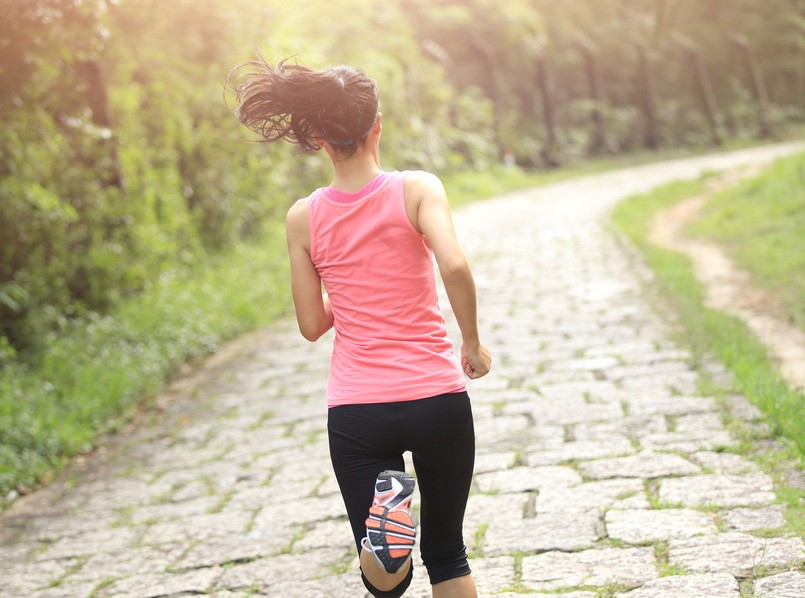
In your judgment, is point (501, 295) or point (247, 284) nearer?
point (501, 295)

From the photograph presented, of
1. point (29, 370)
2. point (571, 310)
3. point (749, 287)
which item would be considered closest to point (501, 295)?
point (571, 310)

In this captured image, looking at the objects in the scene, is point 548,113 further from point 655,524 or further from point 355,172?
point 355,172

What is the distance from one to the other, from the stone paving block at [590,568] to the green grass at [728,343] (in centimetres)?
133

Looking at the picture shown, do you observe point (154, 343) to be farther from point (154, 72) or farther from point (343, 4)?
point (343, 4)

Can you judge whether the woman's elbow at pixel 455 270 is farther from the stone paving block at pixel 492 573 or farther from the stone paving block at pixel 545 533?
the stone paving block at pixel 545 533

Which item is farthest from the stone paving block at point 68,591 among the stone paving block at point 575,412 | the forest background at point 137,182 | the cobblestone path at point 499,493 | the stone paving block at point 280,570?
the stone paving block at point 575,412

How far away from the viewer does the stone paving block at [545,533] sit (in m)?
4.20

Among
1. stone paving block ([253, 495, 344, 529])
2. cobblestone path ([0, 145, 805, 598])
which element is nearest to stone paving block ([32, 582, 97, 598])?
cobblestone path ([0, 145, 805, 598])

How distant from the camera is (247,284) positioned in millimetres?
12000

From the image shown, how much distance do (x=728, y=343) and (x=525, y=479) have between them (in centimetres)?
284

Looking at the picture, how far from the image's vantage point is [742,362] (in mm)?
6543

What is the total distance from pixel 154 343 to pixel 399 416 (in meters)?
6.88

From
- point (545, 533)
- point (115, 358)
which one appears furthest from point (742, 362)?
point (115, 358)

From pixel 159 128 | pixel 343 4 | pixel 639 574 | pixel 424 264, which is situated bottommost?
pixel 639 574
